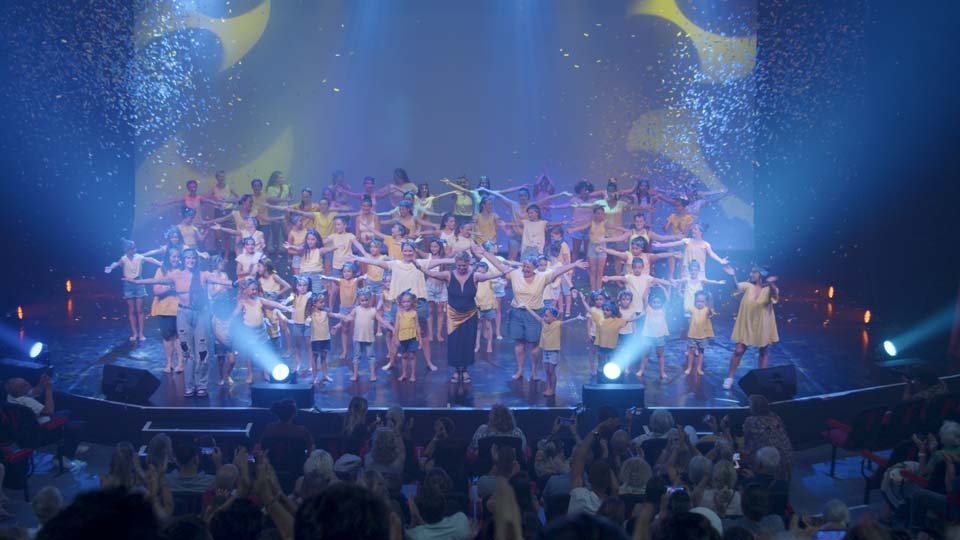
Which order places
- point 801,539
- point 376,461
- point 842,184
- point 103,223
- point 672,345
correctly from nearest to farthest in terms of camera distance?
point 801,539, point 376,461, point 672,345, point 842,184, point 103,223

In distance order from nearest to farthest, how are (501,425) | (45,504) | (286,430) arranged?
(45,504) → (501,425) → (286,430)

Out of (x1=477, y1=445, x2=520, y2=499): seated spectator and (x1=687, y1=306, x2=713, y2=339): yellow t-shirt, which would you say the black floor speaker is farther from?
(x1=477, y1=445, x2=520, y2=499): seated spectator

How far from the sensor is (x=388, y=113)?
58.4 ft

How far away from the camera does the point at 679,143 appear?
17906 millimetres

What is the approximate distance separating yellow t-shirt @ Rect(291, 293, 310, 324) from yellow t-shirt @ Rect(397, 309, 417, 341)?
43.5 inches

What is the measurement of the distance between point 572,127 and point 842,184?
17.4ft

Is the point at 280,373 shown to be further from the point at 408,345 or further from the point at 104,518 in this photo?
the point at 104,518

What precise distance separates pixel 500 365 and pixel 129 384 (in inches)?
180

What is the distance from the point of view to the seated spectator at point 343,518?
2.32 metres

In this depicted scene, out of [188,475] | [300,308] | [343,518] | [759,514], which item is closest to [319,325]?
[300,308]

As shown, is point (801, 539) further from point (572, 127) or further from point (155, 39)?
point (155, 39)

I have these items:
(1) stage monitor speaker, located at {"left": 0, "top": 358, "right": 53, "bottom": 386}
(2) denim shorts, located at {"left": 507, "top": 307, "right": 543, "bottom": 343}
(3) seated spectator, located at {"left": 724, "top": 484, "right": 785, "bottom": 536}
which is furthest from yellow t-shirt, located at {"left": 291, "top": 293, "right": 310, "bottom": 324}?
(3) seated spectator, located at {"left": 724, "top": 484, "right": 785, "bottom": 536}

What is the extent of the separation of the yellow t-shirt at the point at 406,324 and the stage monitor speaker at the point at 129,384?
2785mm

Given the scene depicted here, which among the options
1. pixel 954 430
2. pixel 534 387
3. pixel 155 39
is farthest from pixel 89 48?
pixel 954 430
